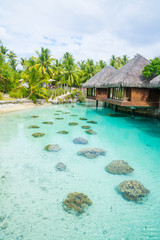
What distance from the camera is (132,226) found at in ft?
9.50

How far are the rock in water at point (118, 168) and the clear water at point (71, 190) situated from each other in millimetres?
189

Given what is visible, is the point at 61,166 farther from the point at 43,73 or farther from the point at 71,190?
the point at 43,73

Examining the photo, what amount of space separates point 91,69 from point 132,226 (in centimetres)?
3020

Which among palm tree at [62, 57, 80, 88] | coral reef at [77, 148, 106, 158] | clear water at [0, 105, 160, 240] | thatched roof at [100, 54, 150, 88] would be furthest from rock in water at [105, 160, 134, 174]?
palm tree at [62, 57, 80, 88]

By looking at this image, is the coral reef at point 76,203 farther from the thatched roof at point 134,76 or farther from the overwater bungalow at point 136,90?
the thatched roof at point 134,76

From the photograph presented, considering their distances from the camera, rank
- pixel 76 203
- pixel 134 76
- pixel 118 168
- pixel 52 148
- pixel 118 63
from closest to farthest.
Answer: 1. pixel 76 203
2. pixel 118 168
3. pixel 52 148
4. pixel 134 76
5. pixel 118 63

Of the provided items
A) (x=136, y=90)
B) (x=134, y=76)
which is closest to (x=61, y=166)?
(x=136, y=90)

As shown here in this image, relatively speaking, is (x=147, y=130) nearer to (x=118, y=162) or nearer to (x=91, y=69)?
(x=118, y=162)

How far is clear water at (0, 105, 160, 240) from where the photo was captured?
279 cm

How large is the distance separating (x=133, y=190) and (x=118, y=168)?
1151mm

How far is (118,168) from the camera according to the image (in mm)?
4898

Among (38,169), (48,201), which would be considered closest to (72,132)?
(38,169)

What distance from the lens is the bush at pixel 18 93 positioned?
18.1 m

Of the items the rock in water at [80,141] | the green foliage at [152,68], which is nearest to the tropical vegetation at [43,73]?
the green foliage at [152,68]
